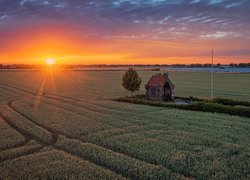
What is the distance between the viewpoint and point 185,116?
27.2 m

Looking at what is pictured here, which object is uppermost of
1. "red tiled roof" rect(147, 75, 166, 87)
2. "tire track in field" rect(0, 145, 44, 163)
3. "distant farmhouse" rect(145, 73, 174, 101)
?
"red tiled roof" rect(147, 75, 166, 87)

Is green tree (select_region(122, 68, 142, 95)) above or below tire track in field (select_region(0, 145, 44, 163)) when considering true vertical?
above

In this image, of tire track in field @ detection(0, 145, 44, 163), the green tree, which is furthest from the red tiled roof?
tire track in field @ detection(0, 145, 44, 163)

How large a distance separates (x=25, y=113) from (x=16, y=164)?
1564cm

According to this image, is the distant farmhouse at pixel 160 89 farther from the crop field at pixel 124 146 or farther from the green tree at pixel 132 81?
the crop field at pixel 124 146

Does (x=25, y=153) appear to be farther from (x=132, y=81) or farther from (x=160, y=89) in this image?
(x=132, y=81)

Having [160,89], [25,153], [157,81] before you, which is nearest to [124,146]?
[25,153]

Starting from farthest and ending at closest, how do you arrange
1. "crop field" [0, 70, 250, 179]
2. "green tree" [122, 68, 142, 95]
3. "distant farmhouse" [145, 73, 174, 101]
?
"green tree" [122, 68, 142, 95], "distant farmhouse" [145, 73, 174, 101], "crop field" [0, 70, 250, 179]

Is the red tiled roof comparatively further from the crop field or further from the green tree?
the crop field

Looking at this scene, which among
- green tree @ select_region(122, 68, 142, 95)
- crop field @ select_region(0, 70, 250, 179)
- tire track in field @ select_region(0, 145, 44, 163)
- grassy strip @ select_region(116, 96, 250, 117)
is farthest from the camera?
green tree @ select_region(122, 68, 142, 95)

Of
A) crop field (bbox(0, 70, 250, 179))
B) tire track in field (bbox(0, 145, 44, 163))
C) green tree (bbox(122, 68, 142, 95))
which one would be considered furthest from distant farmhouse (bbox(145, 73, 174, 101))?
tire track in field (bbox(0, 145, 44, 163))

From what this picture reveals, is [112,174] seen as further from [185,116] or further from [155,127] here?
[185,116]

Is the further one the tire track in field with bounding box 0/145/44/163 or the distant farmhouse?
the distant farmhouse

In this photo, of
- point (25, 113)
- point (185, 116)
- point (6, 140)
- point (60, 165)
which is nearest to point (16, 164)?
point (60, 165)
